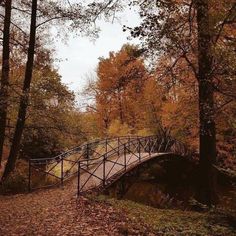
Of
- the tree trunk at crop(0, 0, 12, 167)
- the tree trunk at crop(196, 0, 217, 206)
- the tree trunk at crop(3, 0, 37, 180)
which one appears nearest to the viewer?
the tree trunk at crop(196, 0, 217, 206)

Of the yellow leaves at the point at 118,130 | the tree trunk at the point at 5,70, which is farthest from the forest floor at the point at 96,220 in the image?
the yellow leaves at the point at 118,130

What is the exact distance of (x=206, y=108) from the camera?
10.9 m

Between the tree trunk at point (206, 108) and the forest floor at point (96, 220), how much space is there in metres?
2.35

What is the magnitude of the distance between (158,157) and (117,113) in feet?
43.5

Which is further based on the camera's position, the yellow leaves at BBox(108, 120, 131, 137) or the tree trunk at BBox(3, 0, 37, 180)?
the yellow leaves at BBox(108, 120, 131, 137)

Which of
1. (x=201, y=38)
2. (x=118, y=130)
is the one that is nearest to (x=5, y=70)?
(x=201, y=38)

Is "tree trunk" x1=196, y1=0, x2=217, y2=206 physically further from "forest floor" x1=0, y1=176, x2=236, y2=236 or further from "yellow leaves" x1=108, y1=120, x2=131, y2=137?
"yellow leaves" x1=108, y1=120, x2=131, y2=137

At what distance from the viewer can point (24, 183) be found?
14.0m

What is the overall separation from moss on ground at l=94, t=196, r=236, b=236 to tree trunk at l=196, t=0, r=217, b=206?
2.35m

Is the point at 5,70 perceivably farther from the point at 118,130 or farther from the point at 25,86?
the point at 118,130

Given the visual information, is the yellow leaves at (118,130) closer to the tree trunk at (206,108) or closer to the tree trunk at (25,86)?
the tree trunk at (25,86)

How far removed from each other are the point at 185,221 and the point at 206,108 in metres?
3.38

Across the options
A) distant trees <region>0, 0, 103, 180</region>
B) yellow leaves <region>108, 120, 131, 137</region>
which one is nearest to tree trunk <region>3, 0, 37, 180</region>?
distant trees <region>0, 0, 103, 180</region>

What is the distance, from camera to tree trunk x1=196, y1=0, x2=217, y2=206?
10117mm
